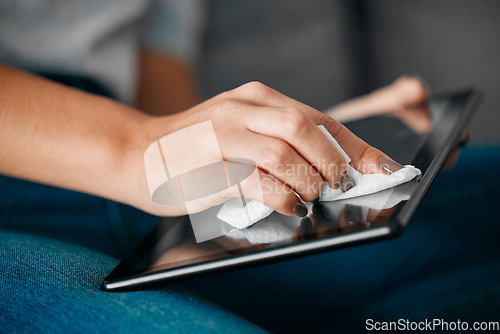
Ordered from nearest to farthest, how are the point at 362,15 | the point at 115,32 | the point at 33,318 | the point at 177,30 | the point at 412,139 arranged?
the point at 33,318, the point at 412,139, the point at 115,32, the point at 177,30, the point at 362,15

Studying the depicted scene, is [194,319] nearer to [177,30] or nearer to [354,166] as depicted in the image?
[354,166]

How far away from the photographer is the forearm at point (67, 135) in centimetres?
25

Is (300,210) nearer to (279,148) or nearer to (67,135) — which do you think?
(279,148)

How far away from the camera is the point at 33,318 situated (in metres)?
0.19

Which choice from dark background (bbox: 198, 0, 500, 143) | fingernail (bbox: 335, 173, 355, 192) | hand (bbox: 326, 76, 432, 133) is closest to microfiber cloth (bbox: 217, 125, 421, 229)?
fingernail (bbox: 335, 173, 355, 192)

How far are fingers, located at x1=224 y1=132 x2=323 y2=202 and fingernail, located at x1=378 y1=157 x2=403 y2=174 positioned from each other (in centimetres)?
4

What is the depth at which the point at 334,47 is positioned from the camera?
0.86 m

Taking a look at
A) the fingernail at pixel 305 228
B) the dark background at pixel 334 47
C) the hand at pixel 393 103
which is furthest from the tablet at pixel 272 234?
the dark background at pixel 334 47

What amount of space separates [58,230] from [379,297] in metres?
0.32

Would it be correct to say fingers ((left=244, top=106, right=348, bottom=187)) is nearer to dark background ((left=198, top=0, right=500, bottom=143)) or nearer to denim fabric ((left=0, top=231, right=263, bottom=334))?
denim fabric ((left=0, top=231, right=263, bottom=334))

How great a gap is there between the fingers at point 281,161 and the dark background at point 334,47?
61 cm

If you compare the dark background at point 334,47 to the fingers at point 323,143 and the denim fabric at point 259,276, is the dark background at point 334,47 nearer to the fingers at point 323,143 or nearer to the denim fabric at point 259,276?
the denim fabric at point 259,276

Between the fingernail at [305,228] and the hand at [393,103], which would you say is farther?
the hand at [393,103]

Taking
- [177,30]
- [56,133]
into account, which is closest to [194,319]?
[56,133]
